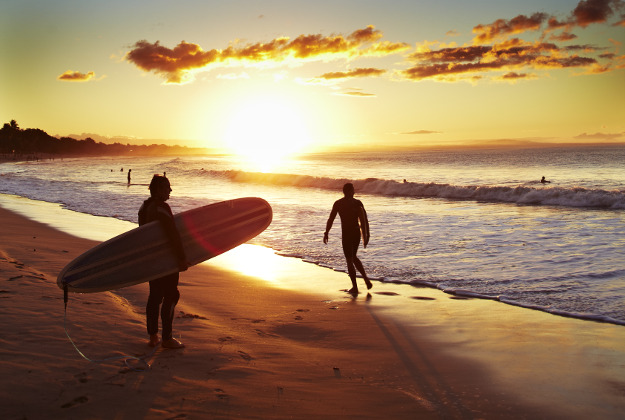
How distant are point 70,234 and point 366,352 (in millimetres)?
11326

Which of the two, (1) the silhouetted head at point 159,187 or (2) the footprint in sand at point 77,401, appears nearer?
(2) the footprint in sand at point 77,401

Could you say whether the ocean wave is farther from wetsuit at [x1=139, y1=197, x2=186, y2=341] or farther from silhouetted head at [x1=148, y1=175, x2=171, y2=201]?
A: silhouetted head at [x1=148, y1=175, x2=171, y2=201]

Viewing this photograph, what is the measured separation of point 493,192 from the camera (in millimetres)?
30938

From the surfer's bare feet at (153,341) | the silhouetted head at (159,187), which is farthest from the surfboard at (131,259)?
the surfer's bare feet at (153,341)

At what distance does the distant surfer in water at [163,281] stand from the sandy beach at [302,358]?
175mm

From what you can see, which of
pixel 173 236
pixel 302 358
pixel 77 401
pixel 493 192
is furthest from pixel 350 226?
pixel 493 192

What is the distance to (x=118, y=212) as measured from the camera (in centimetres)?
2017

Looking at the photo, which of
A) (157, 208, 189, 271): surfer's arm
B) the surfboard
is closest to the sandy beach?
the surfboard

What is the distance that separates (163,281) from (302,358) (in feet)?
5.57

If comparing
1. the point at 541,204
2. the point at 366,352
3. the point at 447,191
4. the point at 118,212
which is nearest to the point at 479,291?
the point at 366,352

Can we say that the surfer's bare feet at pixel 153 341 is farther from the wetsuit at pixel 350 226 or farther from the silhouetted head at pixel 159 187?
the wetsuit at pixel 350 226

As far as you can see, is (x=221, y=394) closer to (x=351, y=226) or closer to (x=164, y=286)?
(x=164, y=286)

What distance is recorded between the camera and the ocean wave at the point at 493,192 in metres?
25.5

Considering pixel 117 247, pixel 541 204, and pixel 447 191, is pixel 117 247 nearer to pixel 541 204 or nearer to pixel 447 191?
pixel 541 204
